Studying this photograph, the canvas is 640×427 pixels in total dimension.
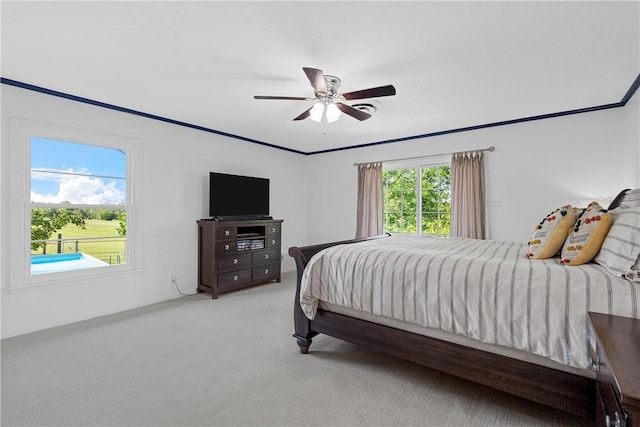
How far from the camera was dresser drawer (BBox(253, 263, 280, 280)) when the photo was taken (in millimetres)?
4668

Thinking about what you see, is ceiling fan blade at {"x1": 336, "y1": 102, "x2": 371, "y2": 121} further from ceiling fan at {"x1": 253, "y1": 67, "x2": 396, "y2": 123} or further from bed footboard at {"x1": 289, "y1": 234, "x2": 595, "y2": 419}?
bed footboard at {"x1": 289, "y1": 234, "x2": 595, "y2": 419}

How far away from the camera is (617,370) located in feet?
3.01

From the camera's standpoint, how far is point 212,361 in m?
2.35

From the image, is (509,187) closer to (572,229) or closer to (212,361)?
(572,229)

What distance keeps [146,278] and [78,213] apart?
1074 millimetres

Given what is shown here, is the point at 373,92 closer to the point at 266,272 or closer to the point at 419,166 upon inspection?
the point at 419,166

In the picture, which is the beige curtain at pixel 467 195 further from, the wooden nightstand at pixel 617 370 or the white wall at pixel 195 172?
the wooden nightstand at pixel 617 370

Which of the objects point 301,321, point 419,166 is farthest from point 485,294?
point 419,166

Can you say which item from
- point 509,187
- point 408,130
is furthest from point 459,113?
point 509,187

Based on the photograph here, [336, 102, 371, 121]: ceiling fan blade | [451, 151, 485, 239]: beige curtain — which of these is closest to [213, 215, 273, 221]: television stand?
[336, 102, 371, 121]: ceiling fan blade

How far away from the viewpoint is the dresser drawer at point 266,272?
15.3 feet

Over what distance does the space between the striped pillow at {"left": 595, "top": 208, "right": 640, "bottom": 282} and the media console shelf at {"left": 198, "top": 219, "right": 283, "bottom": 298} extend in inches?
152

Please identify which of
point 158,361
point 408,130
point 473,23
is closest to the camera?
point 473,23

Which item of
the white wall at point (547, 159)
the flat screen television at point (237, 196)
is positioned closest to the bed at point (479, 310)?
the white wall at point (547, 159)
